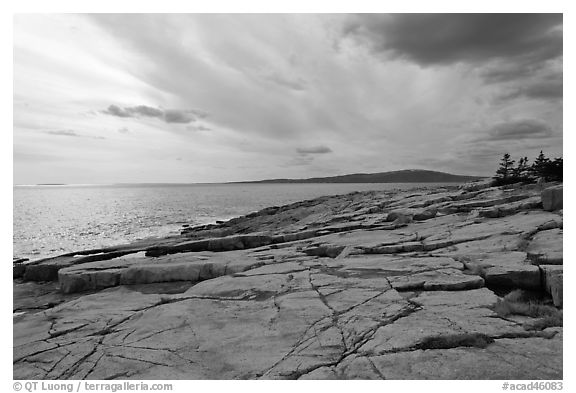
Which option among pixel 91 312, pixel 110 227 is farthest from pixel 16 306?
pixel 110 227

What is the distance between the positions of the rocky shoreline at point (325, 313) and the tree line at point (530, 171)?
12165 mm

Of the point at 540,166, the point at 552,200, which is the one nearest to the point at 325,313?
the point at 552,200

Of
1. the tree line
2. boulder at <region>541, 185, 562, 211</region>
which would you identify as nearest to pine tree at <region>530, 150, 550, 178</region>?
the tree line

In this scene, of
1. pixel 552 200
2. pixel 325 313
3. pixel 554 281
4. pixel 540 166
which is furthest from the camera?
pixel 540 166

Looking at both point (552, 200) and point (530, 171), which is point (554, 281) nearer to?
point (552, 200)

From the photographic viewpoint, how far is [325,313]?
920 cm

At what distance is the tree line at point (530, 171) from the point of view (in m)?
27.2

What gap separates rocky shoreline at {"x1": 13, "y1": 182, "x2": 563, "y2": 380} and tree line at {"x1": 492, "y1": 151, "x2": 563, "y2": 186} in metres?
12.2

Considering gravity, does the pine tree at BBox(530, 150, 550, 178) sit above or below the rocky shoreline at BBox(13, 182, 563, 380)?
above

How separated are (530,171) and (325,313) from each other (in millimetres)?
37019

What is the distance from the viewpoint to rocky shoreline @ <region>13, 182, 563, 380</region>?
6.82 m

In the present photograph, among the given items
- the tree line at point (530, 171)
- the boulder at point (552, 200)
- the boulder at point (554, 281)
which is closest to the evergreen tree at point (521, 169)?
the tree line at point (530, 171)

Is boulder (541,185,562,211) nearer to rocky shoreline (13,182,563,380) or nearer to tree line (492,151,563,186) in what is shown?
rocky shoreline (13,182,563,380)

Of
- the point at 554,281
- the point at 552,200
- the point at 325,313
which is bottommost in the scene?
the point at 325,313
